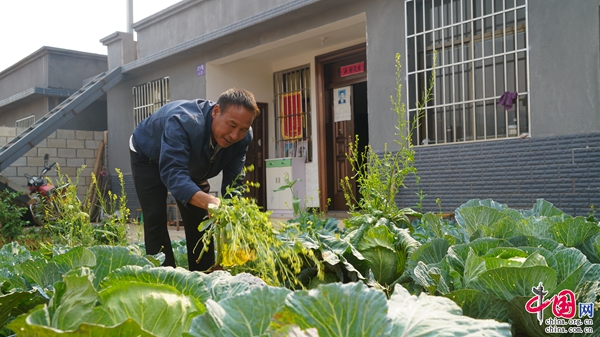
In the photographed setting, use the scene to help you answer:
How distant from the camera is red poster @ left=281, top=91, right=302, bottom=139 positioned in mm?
9852

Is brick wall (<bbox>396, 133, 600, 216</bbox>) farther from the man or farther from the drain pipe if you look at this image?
the drain pipe

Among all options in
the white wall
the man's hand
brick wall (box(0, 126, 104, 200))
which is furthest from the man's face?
brick wall (box(0, 126, 104, 200))

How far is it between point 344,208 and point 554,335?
793 centimetres

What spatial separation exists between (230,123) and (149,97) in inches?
342

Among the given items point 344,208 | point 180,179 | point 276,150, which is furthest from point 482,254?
point 276,150

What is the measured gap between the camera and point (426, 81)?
6.36 m

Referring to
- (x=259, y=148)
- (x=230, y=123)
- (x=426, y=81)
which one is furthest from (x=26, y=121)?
(x=230, y=123)

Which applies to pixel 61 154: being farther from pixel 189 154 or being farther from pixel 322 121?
pixel 189 154

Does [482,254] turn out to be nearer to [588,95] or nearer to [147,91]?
[588,95]

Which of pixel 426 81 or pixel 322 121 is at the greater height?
pixel 426 81

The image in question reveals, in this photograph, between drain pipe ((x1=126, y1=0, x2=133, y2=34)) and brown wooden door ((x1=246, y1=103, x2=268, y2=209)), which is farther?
drain pipe ((x1=126, y1=0, x2=133, y2=34))

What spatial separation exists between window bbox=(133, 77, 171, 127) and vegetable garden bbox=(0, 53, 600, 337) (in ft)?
28.3

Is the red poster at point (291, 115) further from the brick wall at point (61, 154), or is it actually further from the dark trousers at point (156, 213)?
the dark trousers at point (156, 213)

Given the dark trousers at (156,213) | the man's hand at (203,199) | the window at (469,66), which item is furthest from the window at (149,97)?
the man's hand at (203,199)
